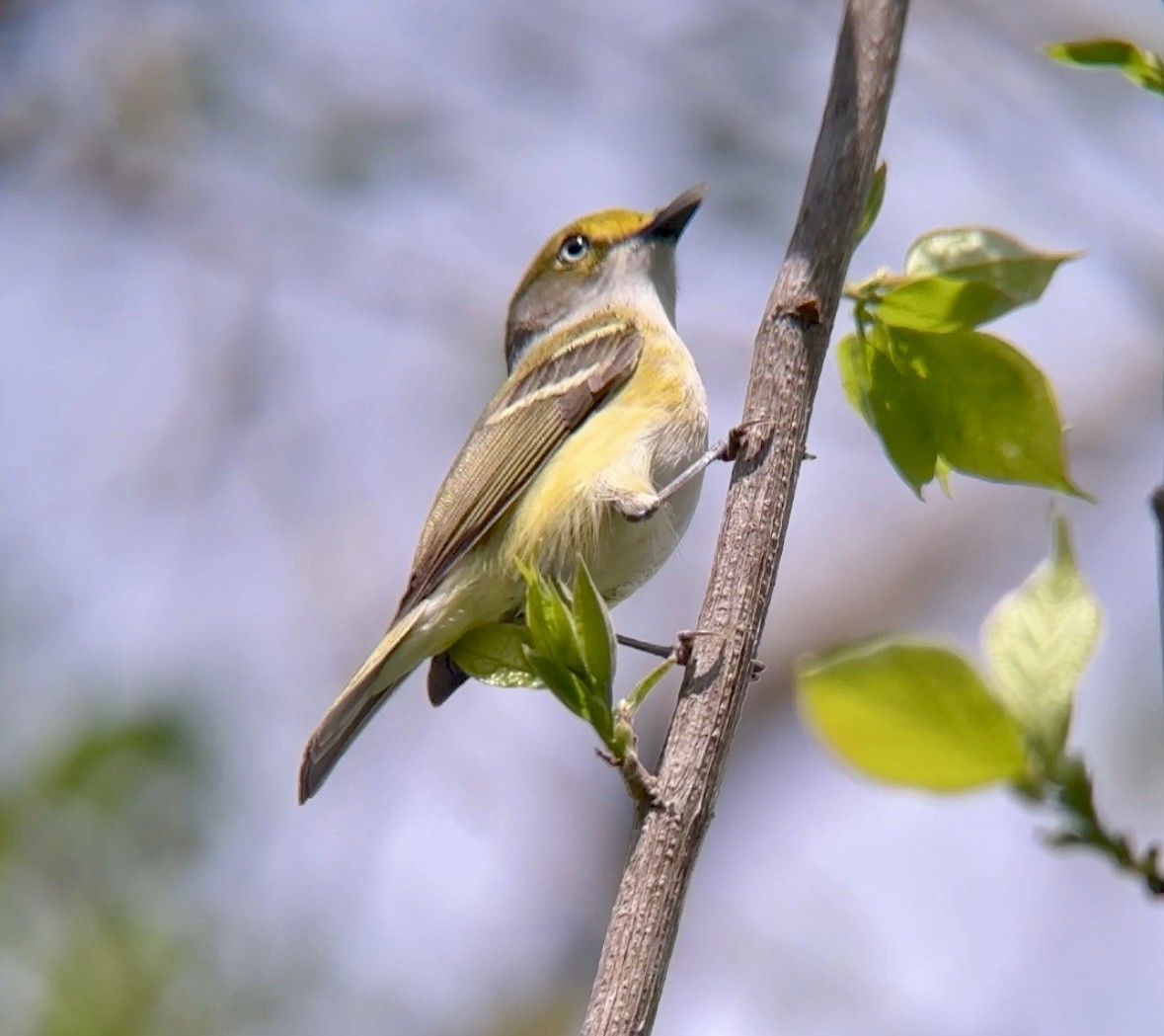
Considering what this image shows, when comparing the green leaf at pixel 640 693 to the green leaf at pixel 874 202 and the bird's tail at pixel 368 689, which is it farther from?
the bird's tail at pixel 368 689

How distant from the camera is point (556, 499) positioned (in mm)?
4113

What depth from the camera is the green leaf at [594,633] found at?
1.82 m

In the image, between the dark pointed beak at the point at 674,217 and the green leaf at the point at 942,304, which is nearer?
the green leaf at the point at 942,304

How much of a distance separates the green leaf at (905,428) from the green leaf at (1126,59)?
466mm

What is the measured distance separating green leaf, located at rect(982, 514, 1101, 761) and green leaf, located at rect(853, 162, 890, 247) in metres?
1.08

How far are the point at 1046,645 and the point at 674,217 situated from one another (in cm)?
429

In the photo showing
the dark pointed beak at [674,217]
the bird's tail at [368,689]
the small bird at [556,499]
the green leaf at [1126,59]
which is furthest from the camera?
the dark pointed beak at [674,217]

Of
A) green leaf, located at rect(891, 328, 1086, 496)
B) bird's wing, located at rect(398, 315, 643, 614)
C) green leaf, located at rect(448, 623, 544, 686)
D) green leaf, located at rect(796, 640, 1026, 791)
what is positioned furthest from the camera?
bird's wing, located at rect(398, 315, 643, 614)

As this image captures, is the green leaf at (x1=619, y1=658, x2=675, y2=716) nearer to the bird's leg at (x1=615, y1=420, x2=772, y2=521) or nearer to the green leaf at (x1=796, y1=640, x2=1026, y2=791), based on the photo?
the green leaf at (x1=796, y1=640, x2=1026, y2=791)

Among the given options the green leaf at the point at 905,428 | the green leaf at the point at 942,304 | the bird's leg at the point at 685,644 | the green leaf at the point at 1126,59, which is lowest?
the bird's leg at the point at 685,644

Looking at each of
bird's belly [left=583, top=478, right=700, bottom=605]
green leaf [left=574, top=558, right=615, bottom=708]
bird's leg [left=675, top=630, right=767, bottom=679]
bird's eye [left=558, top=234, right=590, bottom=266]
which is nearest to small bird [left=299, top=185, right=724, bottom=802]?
bird's belly [left=583, top=478, right=700, bottom=605]

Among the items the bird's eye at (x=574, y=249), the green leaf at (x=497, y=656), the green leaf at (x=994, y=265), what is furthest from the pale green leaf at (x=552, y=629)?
the bird's eye at (x=574, y=249)

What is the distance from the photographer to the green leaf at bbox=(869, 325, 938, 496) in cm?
181

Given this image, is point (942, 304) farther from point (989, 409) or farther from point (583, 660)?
point (583, 660)
